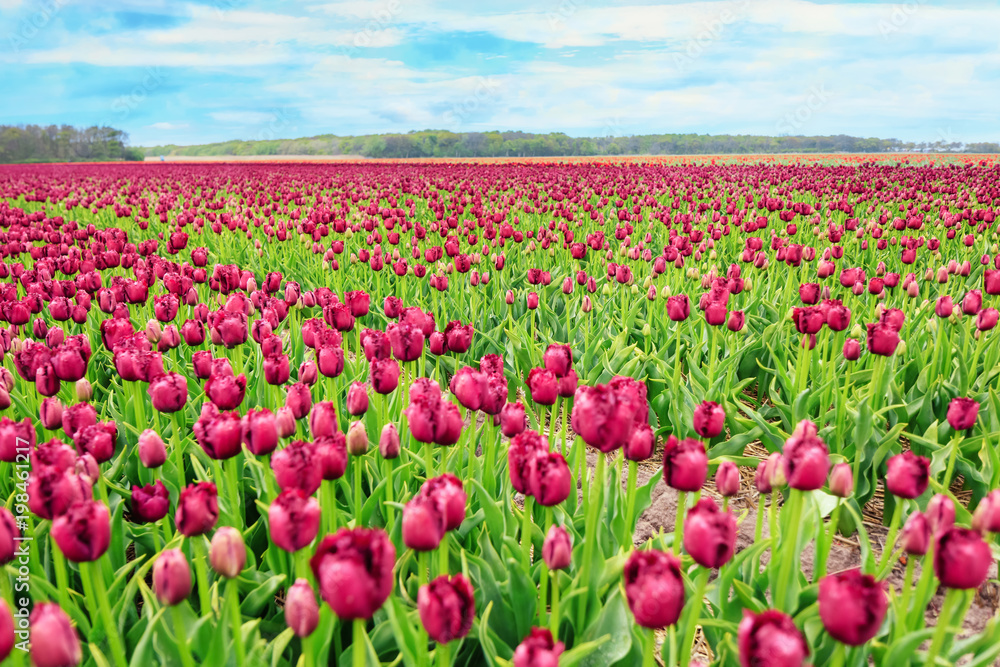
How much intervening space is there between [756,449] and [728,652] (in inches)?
90.6

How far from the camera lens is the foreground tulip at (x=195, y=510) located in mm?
1394

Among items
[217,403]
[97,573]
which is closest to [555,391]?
[217,403]

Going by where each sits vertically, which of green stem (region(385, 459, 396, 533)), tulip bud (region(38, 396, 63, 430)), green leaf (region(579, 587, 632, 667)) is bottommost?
green leaf (region(579, 587, 632, 667))

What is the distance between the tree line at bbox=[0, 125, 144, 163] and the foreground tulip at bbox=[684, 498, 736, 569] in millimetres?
92460

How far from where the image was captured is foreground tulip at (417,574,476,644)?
1074 mm

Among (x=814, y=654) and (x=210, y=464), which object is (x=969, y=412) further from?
(x=210, y=464)

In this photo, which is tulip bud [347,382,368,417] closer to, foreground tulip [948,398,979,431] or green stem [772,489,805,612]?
green stem [772,489,805,612]

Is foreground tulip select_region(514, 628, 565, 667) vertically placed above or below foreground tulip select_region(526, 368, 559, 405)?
below

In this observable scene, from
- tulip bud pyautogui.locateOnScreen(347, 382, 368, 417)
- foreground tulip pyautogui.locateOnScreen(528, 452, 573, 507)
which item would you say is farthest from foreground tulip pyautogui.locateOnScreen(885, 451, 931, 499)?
tulip bud pyautogui.locateOnScreen(347, 382, 368, 417)

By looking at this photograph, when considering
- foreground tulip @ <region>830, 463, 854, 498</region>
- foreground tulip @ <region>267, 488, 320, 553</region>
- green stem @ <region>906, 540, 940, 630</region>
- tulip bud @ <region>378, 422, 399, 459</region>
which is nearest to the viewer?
foreground tulip @ <region>267, 488, 320, 553</region>

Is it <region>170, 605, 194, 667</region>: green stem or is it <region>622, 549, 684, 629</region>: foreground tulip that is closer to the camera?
<region>622, 549, 684, 629</region>: foreground tulip

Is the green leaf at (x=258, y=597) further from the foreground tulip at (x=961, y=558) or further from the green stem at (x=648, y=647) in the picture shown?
the foreground tulip at (x=961, y=558)

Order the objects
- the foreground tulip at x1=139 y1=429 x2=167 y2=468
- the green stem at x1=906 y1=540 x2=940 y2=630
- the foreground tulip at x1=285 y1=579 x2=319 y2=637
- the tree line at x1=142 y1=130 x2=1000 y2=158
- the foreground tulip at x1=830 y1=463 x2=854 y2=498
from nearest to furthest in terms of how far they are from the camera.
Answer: the foreground tulip at x1=285 y1=579 x2=319 y2=637 < the green stem at x1=906 y1=540 x2=940 y2=630 < the foreground tulip at x1=830 y1=463 x2=854 y2=498 < the foreground tulip at x1=139 y1=429 x2=167 y2=468 < the tree line at x1=142 y1=130 x2=1000 y2=158

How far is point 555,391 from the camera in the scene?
200cm
